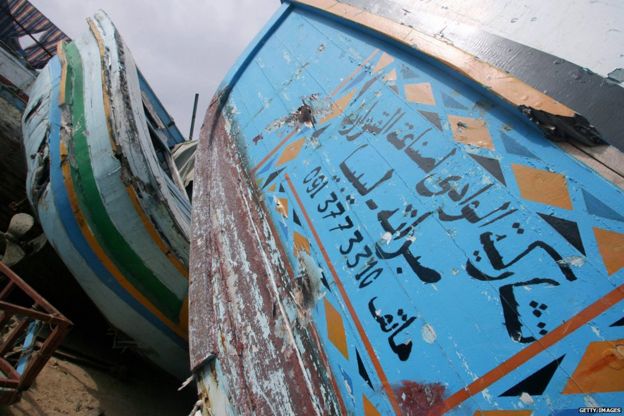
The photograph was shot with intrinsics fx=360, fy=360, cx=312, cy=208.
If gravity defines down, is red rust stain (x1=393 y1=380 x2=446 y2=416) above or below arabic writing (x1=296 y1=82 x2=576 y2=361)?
below

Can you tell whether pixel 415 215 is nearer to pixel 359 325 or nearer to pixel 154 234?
pixel 359 325

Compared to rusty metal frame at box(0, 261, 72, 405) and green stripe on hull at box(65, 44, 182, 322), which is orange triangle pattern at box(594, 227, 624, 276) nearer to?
green stripe on hull at box(65, 44, 182, 322)

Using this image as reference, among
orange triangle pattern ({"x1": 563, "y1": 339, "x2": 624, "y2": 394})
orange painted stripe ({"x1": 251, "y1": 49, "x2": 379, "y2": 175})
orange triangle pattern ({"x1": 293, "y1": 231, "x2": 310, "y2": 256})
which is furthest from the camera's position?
orange painted stripe ({"x1": 251, "y1": 49, "x2": 379, "y2": 175})

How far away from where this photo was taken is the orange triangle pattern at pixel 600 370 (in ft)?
2.22

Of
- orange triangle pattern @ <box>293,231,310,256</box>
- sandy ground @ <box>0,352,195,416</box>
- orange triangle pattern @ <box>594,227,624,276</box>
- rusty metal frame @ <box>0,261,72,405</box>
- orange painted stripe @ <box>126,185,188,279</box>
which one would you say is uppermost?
orange triangle pattern @ <box>594,227,624,276</box>

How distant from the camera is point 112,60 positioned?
2.89 m

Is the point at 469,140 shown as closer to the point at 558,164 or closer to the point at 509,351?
the point at 558,164

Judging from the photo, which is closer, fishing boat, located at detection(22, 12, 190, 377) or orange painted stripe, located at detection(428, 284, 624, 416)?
orange painted stripe, located at detection(428, 284, 624, 416)

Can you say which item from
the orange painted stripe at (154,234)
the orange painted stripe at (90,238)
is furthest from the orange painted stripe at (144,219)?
the orange painted stripe at (90,238)

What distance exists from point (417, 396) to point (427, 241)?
0.41 m

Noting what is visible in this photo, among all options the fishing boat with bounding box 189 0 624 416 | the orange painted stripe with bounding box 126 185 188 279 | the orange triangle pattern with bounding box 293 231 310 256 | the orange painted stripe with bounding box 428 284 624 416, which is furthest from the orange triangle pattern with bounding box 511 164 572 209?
the orange painted stripe with bounding box 126 185 188 279

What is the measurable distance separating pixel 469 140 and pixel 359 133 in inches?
19.7

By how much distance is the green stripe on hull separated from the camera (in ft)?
7.81

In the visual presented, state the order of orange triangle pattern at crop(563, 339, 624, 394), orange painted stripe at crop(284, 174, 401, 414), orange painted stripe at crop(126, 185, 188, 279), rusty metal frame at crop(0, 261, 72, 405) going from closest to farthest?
orange triangle pattern at crop(563, 339, 624, 394), orange painted stripe at crop(284, 174, 401, 414), orange painted stripe at crop(126, 185, 188, 279), rusty metal frame at crop(0, 261, 72, 405)
